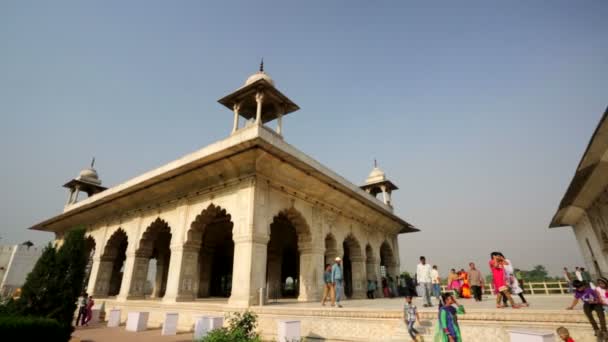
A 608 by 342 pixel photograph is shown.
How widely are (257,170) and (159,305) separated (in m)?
6.43

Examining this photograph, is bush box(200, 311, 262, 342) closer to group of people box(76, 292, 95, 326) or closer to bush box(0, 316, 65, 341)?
bush box(0, 316, 65, 341)

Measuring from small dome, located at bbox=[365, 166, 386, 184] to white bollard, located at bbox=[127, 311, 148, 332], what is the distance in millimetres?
18627

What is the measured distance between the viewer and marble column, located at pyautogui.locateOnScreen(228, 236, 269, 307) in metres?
9.55

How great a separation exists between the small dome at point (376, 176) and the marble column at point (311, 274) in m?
13.0

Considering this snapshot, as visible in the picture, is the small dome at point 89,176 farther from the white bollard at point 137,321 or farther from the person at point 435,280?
the person at point 435,280

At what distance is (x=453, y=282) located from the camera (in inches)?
573

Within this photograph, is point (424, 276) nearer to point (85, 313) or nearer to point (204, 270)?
point (85, 313)

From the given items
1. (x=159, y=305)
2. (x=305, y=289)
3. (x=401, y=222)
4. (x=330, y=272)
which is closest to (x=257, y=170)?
(x=330, y=272)

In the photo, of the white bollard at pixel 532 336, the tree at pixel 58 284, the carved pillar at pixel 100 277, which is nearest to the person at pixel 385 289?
the white bollard at pixel 532 336

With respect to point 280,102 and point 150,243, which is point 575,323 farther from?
point 150,243

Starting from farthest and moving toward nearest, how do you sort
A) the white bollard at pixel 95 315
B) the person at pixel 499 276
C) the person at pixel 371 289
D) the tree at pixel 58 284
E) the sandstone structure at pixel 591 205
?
the person at pixel 371 289 < the white bollard at pixel 95 315 < the sandstone structure at pixel 591 205 < the person at pixel 499 276 < the tree at pixel 58 284

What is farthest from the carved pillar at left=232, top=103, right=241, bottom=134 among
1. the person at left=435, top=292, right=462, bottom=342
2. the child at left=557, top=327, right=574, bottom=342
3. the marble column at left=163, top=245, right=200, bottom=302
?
the child at left=557, top=327, right=574, bottom=342

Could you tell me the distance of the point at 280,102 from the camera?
14.2 meters

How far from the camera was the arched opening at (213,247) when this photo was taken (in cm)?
1241
